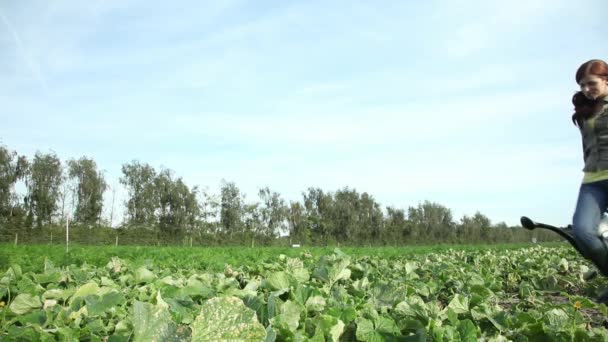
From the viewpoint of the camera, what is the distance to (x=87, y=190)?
72.2 m

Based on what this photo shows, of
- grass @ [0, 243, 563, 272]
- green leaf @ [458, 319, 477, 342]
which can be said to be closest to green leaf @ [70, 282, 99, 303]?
green leaf @ [458, 319, 477, 342]

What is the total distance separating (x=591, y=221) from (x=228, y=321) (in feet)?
12.4

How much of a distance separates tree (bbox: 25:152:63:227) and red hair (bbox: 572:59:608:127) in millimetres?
71814

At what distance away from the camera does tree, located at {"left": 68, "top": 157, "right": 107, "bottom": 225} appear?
70250 millimetres

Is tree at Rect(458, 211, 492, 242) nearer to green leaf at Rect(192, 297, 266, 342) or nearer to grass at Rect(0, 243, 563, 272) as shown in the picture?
grass at Rect(0, 243, 563, 272)

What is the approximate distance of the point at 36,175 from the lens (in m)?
67.8

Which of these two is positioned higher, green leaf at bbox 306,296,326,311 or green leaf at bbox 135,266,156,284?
green leaf at bbox 135,266,156,284

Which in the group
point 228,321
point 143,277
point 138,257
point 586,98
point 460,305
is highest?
point 586,98

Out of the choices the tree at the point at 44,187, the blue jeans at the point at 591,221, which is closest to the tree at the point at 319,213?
the tree at the point at 44,187

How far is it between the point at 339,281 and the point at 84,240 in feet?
181

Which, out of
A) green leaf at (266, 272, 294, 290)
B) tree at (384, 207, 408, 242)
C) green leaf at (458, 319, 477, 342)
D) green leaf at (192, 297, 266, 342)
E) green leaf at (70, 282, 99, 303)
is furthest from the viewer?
tree at (384, 207, 408, 242)

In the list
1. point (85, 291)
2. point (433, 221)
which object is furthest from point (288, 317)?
point (433, 221)

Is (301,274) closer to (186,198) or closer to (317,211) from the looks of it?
(186,198)

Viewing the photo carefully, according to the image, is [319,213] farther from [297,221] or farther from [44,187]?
[44,187]
